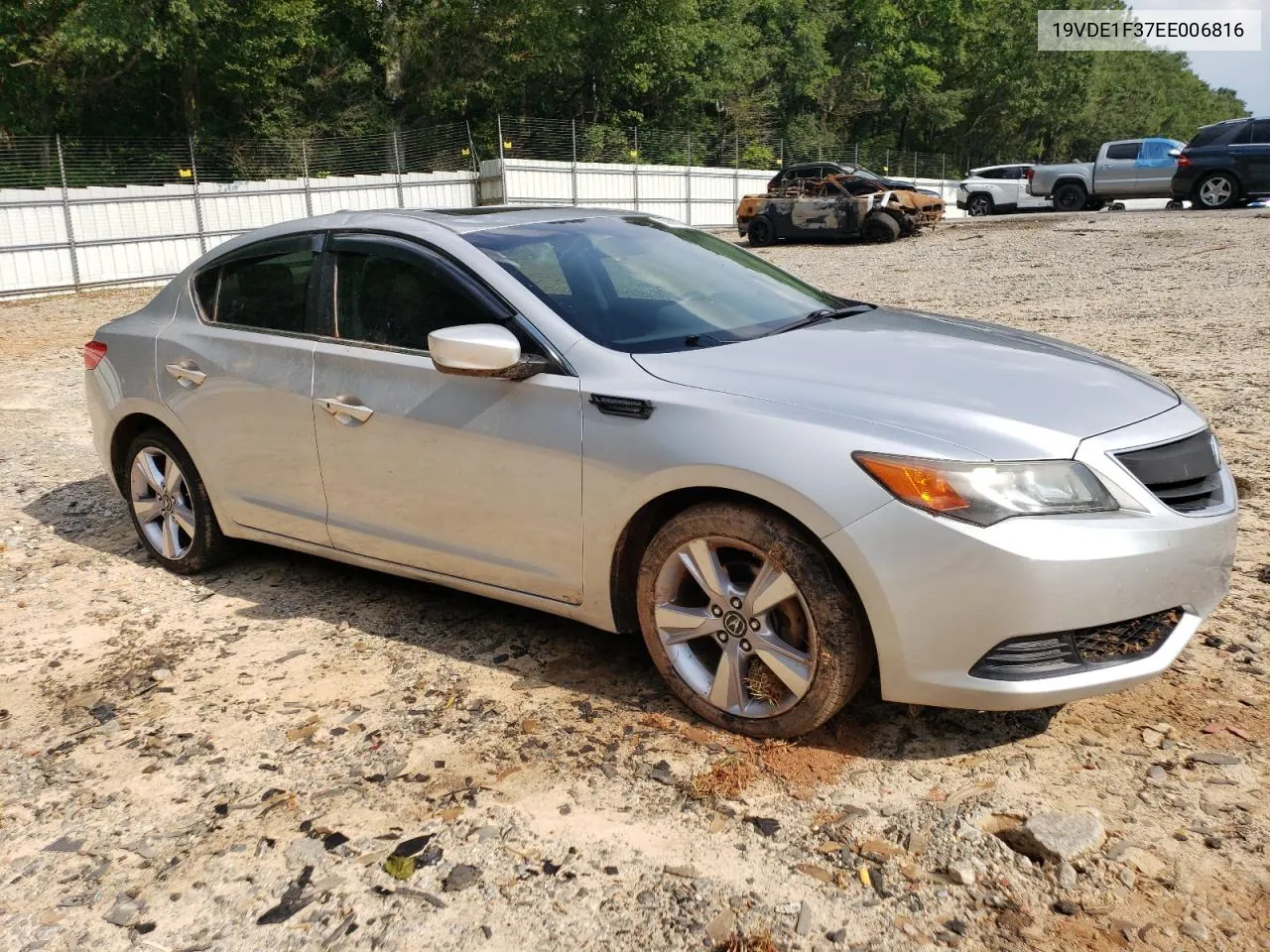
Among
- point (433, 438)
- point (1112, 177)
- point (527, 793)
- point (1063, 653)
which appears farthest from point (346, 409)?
point (1112, 177)

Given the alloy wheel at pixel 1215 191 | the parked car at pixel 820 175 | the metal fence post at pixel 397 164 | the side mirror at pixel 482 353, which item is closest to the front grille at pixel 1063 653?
the side mirror at pixel 482 353

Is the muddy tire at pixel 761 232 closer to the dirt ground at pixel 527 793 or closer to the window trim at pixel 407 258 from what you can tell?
the dirt ground at pixel 527 793

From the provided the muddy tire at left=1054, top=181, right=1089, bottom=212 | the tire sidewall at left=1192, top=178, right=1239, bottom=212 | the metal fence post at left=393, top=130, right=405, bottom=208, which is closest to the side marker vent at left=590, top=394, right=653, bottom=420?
the tire sidewall at left=1192, top=178, right=1239, bottom=212

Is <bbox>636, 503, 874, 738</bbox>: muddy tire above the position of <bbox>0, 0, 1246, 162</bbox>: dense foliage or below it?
below

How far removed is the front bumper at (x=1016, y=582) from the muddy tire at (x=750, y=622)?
4.3 inches

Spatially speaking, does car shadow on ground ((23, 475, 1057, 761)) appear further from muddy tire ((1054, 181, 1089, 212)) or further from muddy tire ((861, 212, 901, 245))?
muddy tire ((1054, 181, 1089, 212))

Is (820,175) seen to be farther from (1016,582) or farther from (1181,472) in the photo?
(1016,582)

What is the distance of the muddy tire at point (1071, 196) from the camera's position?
28.8 m

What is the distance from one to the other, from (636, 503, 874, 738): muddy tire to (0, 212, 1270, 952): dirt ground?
0.14m

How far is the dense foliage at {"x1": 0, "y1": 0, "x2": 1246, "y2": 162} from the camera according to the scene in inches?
1302

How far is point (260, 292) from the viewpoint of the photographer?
462 cm

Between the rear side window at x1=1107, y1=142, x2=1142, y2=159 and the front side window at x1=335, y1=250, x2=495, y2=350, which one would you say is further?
the rear side window at x1=1107, y1=142, x2=1142, y2=159

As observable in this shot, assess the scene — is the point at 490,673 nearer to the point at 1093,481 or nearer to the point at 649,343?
the point at 649,343

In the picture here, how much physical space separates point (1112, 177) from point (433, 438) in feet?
93.4
